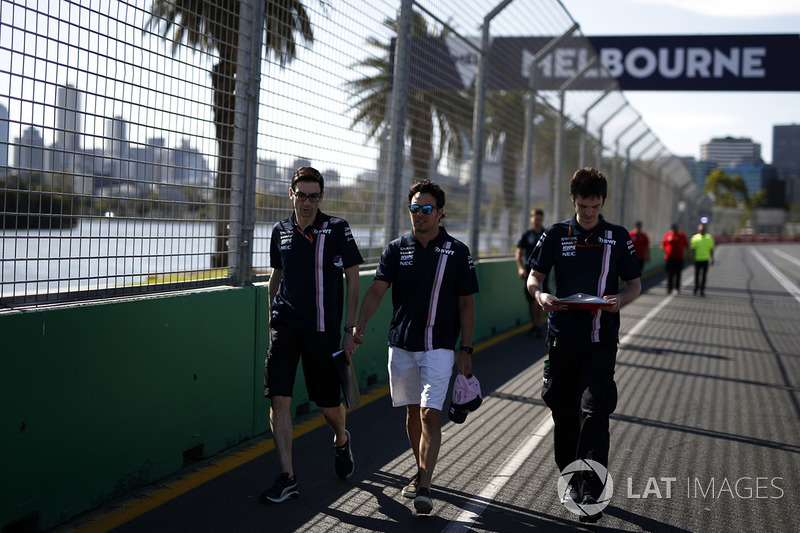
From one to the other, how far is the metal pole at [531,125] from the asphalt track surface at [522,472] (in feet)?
15.8

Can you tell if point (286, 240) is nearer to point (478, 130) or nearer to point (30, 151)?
point (30, 151)

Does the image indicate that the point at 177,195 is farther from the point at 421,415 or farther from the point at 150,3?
the point at 421,415

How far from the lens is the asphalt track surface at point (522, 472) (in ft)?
14.2

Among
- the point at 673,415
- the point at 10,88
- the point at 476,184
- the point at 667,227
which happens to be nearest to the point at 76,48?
the point at 10,88

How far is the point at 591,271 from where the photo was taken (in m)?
4.53

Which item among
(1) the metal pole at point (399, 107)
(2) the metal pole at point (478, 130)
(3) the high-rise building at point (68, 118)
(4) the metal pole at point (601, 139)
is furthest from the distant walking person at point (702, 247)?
(3) the high-rise building at point (68, 118)

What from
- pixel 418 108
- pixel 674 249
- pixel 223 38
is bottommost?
pixel 674 249

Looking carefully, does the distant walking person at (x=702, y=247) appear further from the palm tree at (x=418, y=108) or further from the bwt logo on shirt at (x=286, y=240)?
the bwt logo on shirt at (x=286, y=240)

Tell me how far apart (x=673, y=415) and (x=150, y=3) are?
5113 mm

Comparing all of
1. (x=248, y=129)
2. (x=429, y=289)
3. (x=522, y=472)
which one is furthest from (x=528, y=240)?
(x=429, y=289)

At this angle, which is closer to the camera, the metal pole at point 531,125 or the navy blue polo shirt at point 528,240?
the navy blue polo shirt at point 528,240

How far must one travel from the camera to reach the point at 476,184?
35.8 ft

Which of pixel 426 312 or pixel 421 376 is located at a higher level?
pixel 426 312

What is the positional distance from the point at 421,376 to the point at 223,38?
2558 mm
